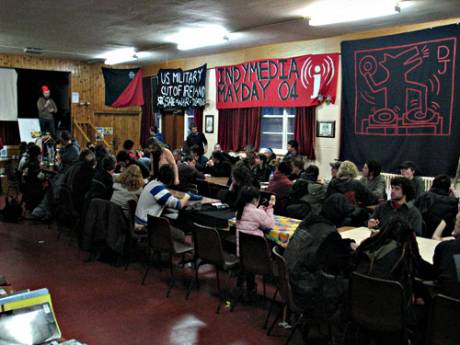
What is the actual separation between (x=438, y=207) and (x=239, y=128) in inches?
275

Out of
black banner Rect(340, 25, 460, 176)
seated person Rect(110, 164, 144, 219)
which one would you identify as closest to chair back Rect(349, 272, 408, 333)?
seated person Rect(110, 164, 144, 219)

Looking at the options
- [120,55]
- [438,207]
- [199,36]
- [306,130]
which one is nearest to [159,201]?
[438,207]

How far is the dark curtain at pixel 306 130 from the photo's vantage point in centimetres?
998

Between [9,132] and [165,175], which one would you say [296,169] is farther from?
[9,132]

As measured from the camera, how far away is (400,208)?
14.8 ft

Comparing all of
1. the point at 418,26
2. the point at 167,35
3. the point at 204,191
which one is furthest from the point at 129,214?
the point at 418,26

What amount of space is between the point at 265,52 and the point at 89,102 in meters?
6.25

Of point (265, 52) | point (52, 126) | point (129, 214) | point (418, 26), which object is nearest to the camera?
point (129, 214)

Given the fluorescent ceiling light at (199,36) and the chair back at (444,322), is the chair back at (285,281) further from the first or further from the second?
the fluorescent ceiling light at (199,36)

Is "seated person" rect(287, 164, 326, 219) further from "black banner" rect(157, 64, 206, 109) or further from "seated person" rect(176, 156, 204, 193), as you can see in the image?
"black banner" rect(157, 64, 206, 109)

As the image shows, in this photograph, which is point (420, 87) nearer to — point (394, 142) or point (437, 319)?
point (394, 142)

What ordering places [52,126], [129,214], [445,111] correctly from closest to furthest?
[129,214] < [445,111] < [52,126]

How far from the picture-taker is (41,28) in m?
8.88

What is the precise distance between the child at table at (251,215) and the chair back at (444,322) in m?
1.95
